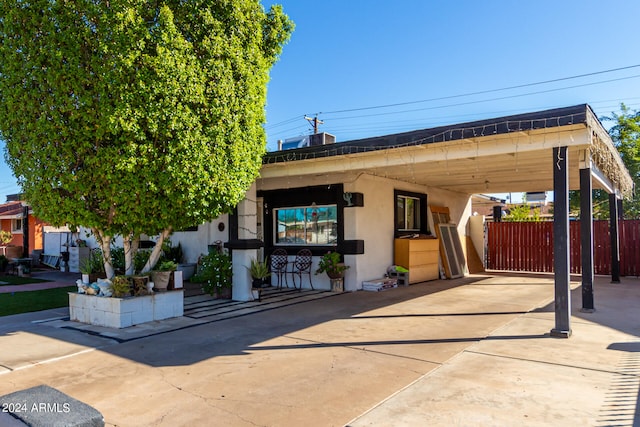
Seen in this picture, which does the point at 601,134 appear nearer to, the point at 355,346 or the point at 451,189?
the point at 355,346

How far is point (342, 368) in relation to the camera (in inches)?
171

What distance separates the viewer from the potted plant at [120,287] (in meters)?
6.39

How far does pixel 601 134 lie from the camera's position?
6277 mm

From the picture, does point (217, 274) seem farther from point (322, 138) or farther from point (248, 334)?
point (322, 138)

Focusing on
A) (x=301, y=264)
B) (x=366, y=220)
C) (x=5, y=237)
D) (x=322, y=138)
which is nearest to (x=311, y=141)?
(x=322, y=138)

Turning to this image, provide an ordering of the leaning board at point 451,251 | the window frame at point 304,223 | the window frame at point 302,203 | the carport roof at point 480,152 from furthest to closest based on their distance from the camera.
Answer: the leaning board at point 451,251 < the window frame at point 304,223 < the window frame at point 302,203 < the carport roof at point 480,152

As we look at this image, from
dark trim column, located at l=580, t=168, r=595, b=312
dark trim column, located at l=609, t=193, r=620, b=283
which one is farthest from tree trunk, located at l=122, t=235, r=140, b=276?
dark trim column, located at l=609, t=193, r=620, b=283

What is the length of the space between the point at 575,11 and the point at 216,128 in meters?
10.9

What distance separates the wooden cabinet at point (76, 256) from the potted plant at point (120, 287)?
26.6 ft

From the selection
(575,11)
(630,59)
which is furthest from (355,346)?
(630,59)

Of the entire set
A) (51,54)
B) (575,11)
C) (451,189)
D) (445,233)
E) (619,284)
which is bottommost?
(619,284)

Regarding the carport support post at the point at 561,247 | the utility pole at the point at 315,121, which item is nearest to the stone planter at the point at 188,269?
the carport support post at the point at 561,247

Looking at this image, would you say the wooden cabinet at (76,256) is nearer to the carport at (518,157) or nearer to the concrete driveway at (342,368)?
the concrete driveway at (342,368)

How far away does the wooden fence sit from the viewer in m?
12.6
